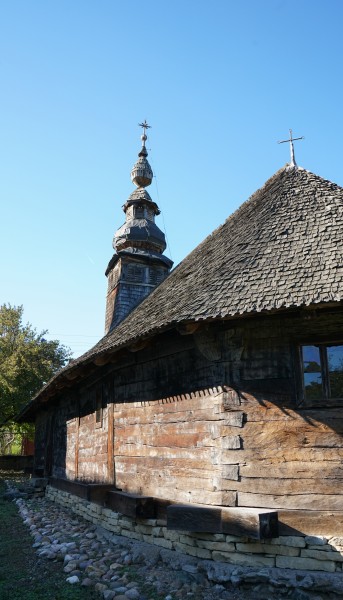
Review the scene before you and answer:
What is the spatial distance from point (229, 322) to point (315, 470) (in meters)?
2.16

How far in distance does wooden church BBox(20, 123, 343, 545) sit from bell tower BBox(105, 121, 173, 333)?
8.25 meters

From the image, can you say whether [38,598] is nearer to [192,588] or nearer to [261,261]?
[192,588]

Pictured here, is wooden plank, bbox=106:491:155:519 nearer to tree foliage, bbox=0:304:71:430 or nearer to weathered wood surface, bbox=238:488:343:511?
weathered wood surface, bbox=238:488:343:511

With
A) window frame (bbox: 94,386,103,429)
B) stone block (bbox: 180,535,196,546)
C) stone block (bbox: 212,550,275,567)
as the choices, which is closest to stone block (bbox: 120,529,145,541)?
stone block (bbox: 180,535,196,546)

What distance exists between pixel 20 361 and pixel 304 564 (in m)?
23.6

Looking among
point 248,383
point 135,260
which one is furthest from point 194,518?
point 135,260

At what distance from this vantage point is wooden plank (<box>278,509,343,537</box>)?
18.2ft

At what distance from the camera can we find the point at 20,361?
26.8 meters

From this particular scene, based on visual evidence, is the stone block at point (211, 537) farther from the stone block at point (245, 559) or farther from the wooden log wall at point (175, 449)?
the wooden log wall at point (175, 449)

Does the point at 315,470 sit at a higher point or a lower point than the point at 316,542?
higher

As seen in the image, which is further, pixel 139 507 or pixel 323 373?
pixel 139 507

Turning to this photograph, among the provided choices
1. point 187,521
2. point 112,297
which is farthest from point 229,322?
point 112,297

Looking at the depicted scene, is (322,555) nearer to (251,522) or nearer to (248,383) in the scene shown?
(251,522)

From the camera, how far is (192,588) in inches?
220
